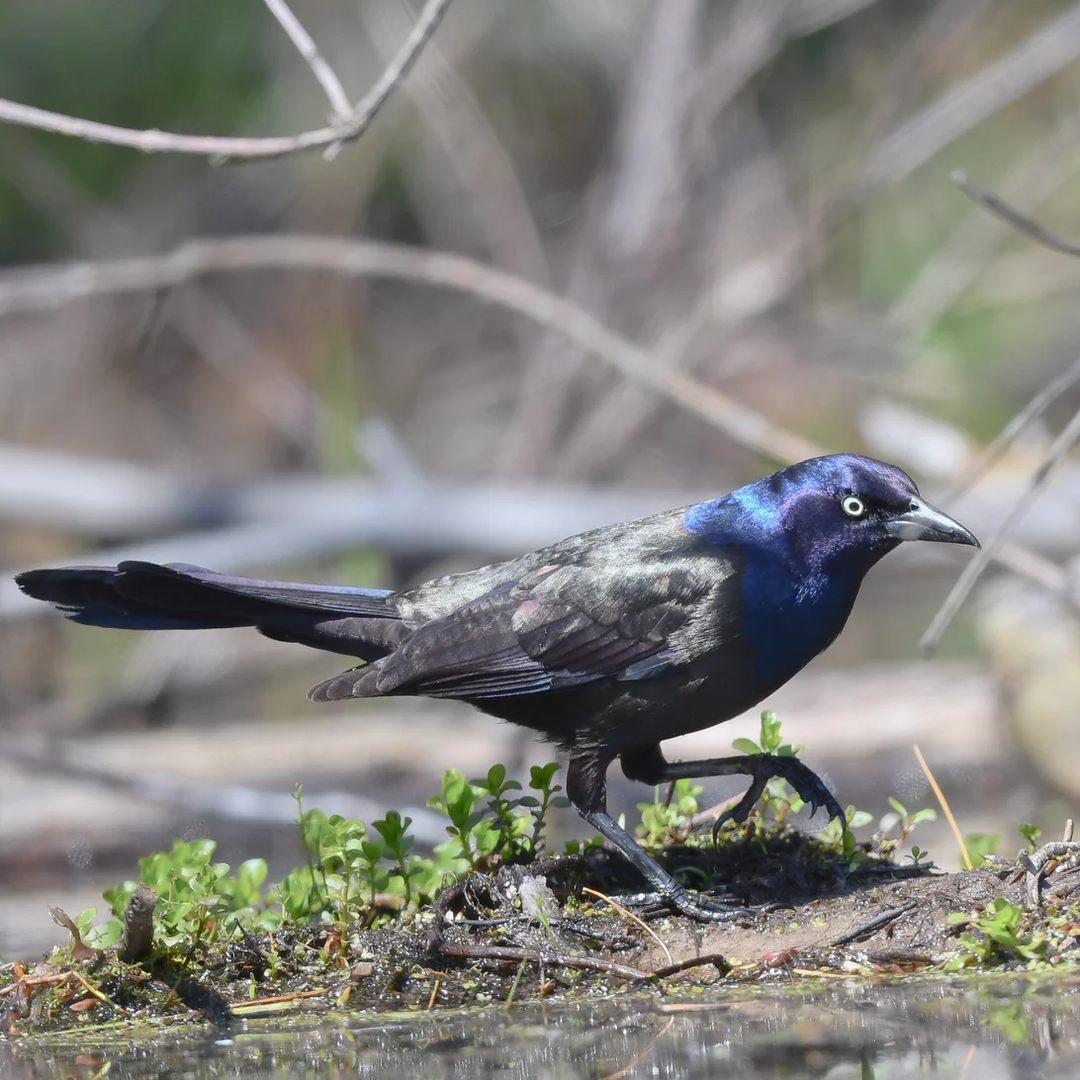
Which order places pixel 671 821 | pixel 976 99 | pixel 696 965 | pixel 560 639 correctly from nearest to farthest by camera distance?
pixel 696 965 < pixel 560 639 < pixel 671 821 < pixel 976 99

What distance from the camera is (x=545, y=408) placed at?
9.66m

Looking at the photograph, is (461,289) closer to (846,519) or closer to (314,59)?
(314,59)

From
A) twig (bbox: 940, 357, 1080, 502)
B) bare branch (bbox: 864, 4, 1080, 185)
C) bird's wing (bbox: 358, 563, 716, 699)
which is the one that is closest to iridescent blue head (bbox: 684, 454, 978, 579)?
bird's wing (bbox: 358, 563, 716, 699)

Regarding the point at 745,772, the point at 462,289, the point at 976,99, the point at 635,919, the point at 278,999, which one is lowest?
the point at 278,999

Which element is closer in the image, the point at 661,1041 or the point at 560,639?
the point at 661,1041

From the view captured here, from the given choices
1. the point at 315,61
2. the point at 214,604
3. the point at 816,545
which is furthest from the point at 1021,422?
the point at 214,604

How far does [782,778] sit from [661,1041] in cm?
132

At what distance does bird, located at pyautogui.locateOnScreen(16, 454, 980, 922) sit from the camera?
405 cm

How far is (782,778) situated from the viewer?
4.26m

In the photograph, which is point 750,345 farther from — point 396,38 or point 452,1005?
point 452,1005

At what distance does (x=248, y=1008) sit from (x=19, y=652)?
5836mm

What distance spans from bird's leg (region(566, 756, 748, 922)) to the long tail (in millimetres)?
685

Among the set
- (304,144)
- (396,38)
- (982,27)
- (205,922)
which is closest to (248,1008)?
(205,922)

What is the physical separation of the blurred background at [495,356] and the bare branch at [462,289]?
0.42 ft
